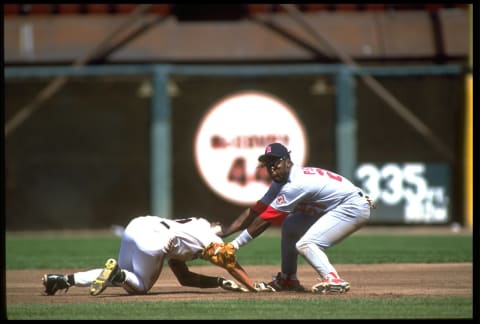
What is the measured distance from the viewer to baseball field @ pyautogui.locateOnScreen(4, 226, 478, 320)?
31.3ft

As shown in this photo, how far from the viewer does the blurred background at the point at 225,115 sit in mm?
22594

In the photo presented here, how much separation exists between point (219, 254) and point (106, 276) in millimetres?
1033

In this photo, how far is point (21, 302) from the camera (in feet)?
35.1

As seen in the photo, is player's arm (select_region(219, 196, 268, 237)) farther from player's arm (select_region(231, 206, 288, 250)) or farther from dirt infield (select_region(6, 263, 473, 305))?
dirt infield (select_region(6, 263, 473, 305))

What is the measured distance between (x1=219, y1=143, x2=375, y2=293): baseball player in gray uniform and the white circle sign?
36.9ft

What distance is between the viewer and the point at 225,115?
898 inches

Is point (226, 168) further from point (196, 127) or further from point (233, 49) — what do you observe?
point (233, 49)

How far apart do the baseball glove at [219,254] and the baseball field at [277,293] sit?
0.35 metres

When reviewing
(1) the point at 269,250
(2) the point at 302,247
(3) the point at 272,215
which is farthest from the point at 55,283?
(1) the point at 269,250

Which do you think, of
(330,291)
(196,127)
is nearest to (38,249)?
(196,127)

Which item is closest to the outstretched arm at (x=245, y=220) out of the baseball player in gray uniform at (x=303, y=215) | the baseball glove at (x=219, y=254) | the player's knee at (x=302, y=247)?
the baseball player in gray uniform at (x=303, y=215)

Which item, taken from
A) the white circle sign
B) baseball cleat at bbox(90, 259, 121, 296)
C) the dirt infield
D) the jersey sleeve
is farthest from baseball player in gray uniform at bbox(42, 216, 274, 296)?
the white circle sign

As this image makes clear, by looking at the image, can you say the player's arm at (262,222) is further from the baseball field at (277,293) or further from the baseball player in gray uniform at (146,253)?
the baseball field at (277,293)

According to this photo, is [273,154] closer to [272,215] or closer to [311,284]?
[272,215]
